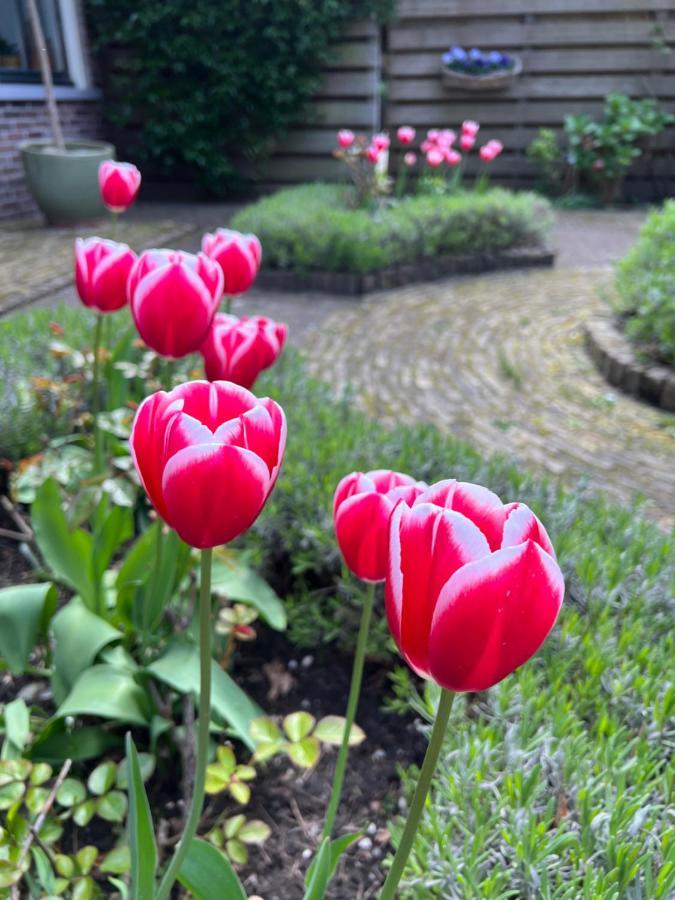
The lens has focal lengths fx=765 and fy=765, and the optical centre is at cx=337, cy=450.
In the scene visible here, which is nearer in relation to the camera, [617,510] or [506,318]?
[617,510]

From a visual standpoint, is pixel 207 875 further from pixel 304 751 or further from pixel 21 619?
pixel 21 619

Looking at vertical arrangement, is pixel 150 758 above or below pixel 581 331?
above

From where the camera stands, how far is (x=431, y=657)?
1.97 ft

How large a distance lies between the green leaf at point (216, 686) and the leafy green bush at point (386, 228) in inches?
192

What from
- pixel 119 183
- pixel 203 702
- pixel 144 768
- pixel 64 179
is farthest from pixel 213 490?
pixel 64 179

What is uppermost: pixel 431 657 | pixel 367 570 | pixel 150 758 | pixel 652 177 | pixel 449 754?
pixel 431 657

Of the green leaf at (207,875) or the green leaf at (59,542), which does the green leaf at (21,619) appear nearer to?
the green leaf at (59,542)

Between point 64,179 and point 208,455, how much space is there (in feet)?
23.9

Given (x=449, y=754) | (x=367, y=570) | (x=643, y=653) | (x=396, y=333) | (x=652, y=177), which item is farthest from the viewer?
(x=652, y=177)

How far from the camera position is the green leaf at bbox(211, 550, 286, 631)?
171 centimetres

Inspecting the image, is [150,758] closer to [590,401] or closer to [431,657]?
[431,657]

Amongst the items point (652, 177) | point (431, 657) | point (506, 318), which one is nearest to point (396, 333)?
point (506, 318)

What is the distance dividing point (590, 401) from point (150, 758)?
131 inches

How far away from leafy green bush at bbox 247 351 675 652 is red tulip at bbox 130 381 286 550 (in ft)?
3.85
